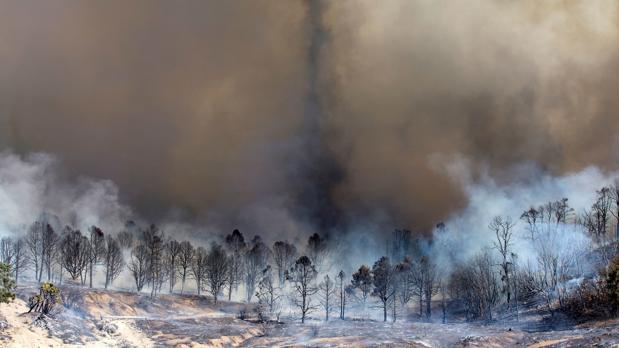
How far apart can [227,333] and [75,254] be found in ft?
213

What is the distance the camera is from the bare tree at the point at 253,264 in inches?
5989

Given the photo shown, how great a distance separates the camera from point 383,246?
655 ft

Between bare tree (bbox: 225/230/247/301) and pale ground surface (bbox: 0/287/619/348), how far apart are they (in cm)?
3303

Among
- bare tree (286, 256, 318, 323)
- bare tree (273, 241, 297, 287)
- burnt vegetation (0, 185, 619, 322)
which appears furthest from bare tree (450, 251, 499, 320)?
bare tree (273, 241, 297, 287)

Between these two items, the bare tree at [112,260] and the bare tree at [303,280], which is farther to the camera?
the bare tree at [112,260]

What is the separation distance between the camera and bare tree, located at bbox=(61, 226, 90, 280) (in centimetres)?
13162

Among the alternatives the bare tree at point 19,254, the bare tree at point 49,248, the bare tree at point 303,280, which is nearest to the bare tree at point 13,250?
the bare tree at point 19,254

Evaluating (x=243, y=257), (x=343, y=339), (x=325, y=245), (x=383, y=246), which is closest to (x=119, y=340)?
(x=343, y=339)

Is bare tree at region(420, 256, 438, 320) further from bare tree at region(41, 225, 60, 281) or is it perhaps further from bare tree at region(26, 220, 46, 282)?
bare tree at region(26, 220, 46, 282)

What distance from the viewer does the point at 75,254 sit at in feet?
432

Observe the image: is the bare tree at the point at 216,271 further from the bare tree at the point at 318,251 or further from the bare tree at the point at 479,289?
the bare tree at the point at 479,289

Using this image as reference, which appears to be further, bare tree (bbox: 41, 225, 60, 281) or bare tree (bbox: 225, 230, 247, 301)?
bare tree (bbox: 225, 230, 247, 301)

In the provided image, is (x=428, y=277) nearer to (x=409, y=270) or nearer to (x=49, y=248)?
(x=409, y=270)

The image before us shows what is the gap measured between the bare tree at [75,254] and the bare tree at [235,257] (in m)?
37.4
